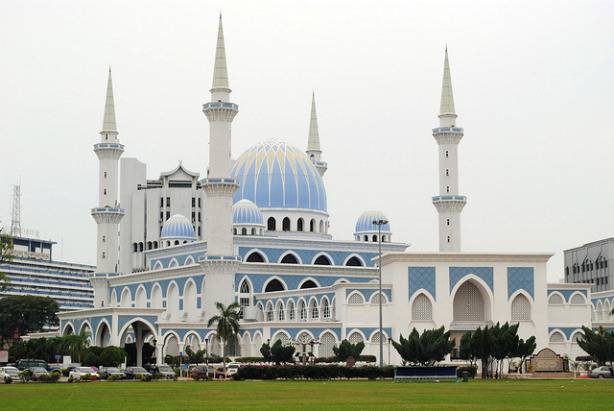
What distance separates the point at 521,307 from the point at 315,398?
3928cm

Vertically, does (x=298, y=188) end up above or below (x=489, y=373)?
above

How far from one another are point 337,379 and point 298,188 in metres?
38.1

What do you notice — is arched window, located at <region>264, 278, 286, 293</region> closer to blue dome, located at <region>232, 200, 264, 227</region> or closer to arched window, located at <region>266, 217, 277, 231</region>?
blue dome, located at <region>232, 200, 264, 227</region>

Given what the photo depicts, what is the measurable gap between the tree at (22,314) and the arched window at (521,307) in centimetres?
4915

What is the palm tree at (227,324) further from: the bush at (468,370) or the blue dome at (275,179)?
the blue dome at (275,179)

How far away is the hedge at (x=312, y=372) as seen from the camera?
49000 mm

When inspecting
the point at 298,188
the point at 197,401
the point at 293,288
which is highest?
the point at 298,188

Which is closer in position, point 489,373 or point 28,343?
point 489,373

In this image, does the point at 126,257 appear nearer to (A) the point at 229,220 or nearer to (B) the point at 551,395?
(A) the point at 229,220

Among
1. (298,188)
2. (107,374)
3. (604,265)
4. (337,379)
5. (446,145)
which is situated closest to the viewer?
(337,379)

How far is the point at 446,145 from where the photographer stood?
73938 millimetres

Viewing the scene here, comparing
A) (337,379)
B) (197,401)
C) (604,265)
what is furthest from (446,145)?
(197,401)

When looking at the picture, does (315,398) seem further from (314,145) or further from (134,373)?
(314,145)

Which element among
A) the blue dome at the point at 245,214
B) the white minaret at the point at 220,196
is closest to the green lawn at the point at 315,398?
the white minaret at the point at 220,196
